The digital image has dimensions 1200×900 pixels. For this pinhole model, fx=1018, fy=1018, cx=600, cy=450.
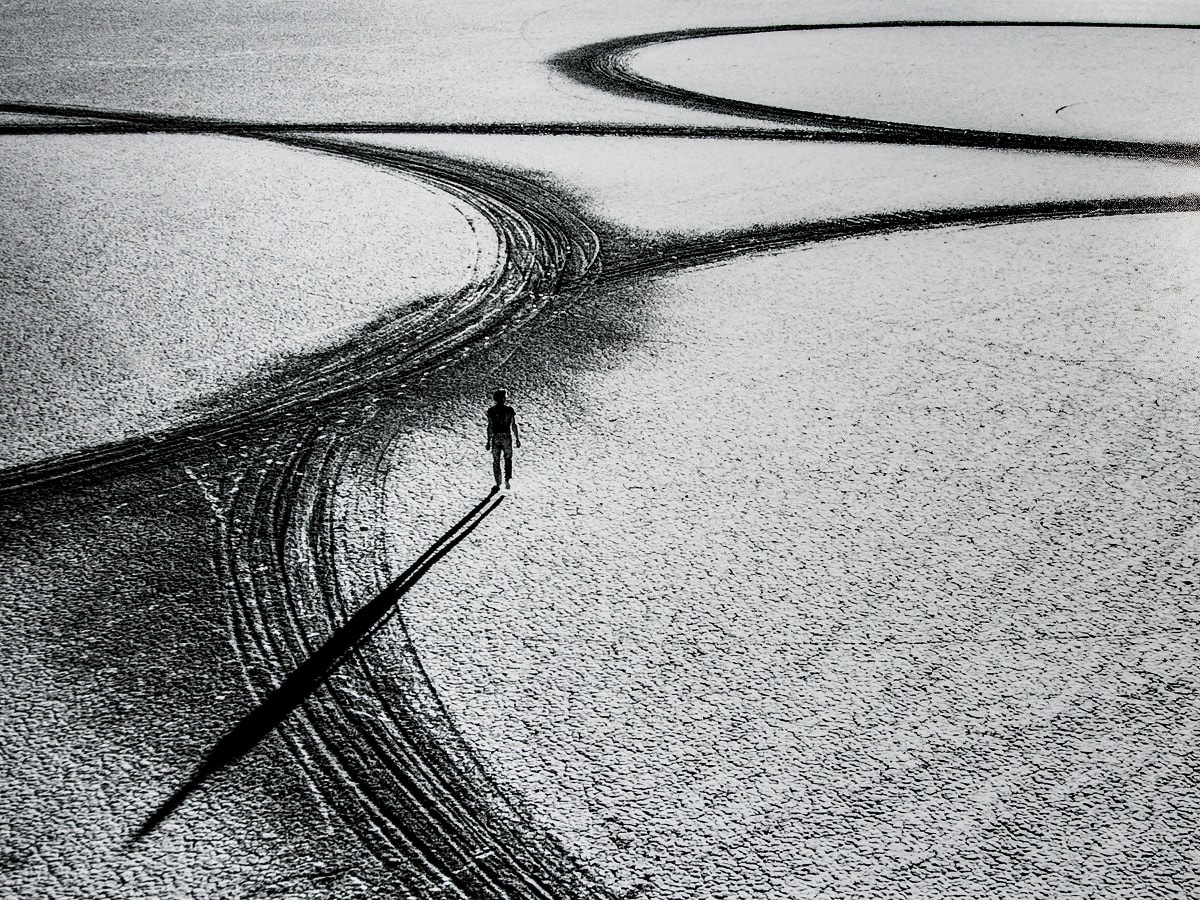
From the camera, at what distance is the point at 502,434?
843 centimetres

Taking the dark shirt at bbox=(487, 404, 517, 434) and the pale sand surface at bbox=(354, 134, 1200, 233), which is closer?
the dark shirt at bbox=(487, 404, 517, 434)

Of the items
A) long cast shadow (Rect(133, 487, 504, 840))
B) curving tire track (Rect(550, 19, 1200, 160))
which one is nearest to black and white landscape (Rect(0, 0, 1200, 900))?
long cast shadow (Rect(133, 487, 504, 840))

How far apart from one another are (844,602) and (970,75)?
20.5 metres

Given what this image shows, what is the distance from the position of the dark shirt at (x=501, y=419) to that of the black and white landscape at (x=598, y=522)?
23.6 inches

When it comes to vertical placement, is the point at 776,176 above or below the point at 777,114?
below

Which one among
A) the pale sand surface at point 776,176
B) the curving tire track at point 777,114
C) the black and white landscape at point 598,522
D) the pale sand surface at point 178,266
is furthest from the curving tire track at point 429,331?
the curving tire track at point 777,114

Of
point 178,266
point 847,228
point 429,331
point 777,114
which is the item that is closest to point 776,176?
point 847,228

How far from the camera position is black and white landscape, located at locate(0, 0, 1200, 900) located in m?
5.62

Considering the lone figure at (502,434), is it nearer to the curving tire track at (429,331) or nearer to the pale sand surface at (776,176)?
the curving tire track at (429,331)

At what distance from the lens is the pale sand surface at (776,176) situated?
Result: 15.6 m

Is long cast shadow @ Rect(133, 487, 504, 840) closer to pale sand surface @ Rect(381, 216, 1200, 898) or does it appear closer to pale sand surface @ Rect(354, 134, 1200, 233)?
pale sand surface @ Rect(381, 216, 1200, 898)

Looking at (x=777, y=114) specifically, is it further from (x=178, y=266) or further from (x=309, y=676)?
(x=309, y=676)

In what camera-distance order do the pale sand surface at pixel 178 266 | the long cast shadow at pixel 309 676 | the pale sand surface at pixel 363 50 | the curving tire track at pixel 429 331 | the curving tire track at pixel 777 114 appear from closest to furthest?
the long cast shadow at pixel 309 676 → the curving tire track at pixel 429 331 → the pale sand surface at pixel 178 266 → the curving tire track at pixel 777 114 → the pale sand surface at pixel 363 50

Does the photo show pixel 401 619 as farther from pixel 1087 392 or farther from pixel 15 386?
pixel 1087 392
